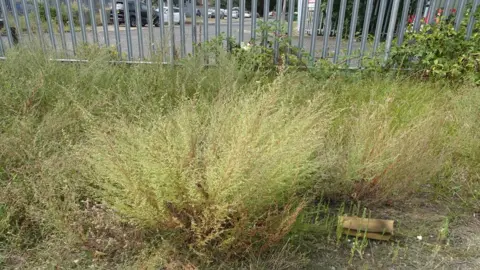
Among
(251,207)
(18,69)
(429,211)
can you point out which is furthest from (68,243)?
(18,69)

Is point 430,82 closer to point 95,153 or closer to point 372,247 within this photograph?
point 372,247

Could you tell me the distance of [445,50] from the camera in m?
4.20

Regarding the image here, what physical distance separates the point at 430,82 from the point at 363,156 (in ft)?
8.29

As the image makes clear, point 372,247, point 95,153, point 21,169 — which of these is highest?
point 95,153

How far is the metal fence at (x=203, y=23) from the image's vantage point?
4281 mm

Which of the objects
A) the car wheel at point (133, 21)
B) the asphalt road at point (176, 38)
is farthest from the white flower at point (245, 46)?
the car wheel at point (133, 21)

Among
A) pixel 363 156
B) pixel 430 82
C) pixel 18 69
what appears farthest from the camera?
pixel 430 82

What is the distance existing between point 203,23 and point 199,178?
3276 millimetres

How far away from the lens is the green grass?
5.33 ft

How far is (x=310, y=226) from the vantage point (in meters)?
1.88

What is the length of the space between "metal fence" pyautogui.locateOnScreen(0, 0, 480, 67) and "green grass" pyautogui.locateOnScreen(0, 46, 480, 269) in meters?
1.56

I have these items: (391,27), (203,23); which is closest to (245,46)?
(203,23)

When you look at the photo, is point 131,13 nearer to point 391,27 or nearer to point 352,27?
point 352,27

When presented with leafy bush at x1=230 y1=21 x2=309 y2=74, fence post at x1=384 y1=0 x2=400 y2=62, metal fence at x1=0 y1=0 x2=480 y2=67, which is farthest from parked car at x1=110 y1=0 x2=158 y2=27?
fence post at x1=384 y1=0 x2=400 y2=62
